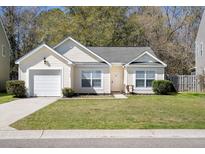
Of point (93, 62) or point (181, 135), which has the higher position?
point (93, 62)

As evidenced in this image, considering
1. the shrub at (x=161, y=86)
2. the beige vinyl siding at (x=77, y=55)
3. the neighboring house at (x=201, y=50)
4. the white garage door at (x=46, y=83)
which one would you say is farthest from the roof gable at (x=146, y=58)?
the white garage door at (x=46, y=83)

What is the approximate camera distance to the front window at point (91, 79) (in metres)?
25.7

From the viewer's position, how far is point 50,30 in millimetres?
39594

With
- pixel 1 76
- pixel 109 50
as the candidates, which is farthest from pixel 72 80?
pixel 1 76

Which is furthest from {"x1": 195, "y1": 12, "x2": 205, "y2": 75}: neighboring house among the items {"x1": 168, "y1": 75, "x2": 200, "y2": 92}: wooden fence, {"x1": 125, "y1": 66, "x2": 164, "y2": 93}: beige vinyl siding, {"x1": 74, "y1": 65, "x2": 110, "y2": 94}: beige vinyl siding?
{"x1": 74, "y1": 65, "x2": 110, "y2": 94}: beige vinyl siding

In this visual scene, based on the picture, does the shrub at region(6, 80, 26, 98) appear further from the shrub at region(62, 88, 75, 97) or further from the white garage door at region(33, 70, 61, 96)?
the shrub at region(62, 88, 75, 97)

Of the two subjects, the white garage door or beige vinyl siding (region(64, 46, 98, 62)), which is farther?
beige vinyl siding (region(64, 46, 98, 62))

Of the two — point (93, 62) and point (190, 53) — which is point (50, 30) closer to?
point (93, 62)

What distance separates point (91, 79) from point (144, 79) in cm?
466

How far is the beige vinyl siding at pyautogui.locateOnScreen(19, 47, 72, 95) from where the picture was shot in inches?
942

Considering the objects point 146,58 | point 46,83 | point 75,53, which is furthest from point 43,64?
point 146,58

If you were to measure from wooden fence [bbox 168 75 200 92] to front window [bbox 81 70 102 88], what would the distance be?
29.2ft

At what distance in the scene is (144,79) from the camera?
1031 inches
